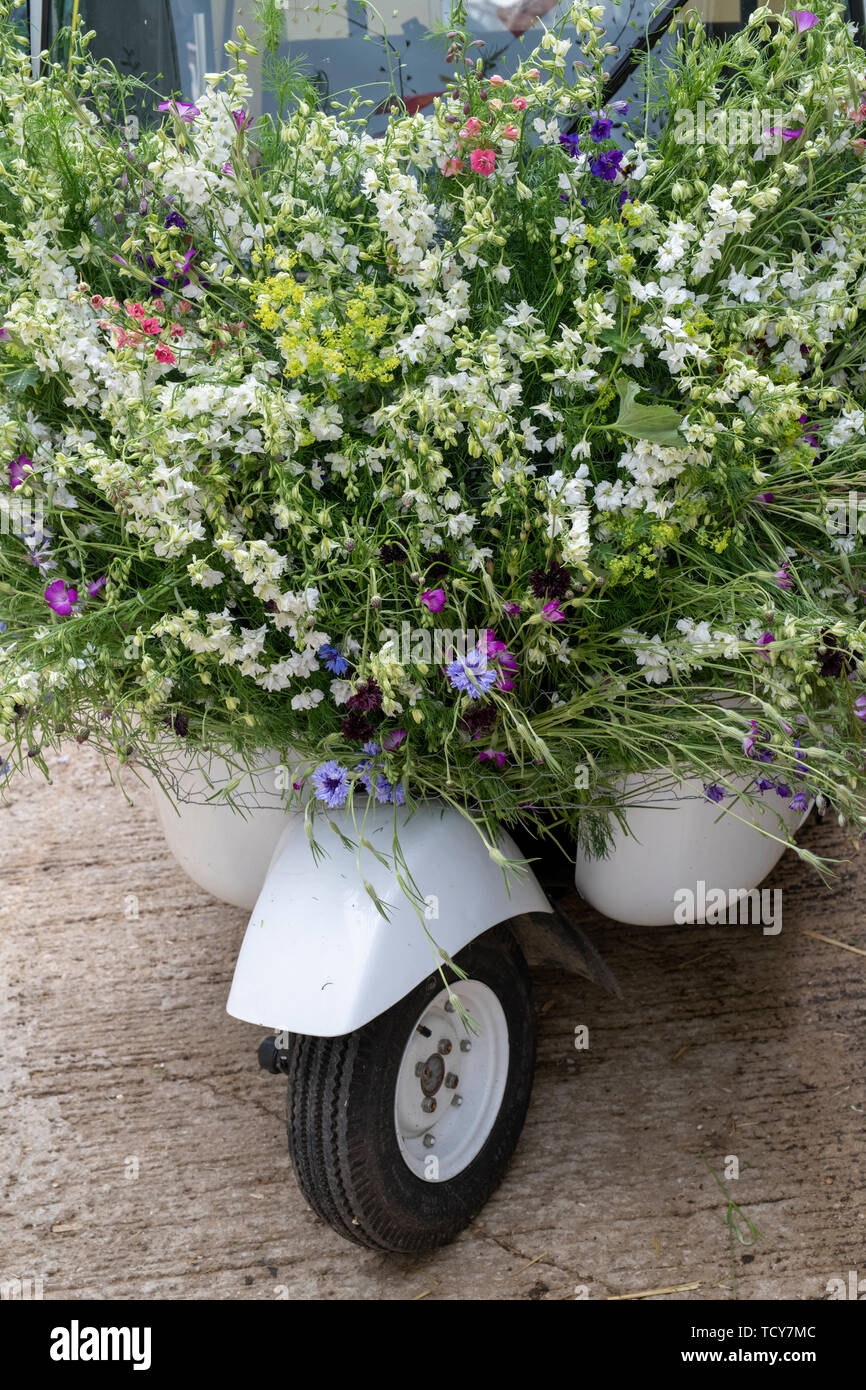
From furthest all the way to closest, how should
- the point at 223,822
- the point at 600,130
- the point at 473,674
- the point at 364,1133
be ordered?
the point at 223,822 < the point at 364,1133 < the point at 600,130 < the point at 473,674

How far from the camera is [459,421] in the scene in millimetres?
1626

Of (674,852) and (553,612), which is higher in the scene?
(553,612)

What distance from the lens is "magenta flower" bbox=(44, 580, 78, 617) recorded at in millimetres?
1740

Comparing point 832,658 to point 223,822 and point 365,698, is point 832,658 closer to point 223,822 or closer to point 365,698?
point 365,698

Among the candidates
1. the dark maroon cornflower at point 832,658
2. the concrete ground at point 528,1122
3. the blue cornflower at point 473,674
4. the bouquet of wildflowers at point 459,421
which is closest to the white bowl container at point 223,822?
the bouquet of wildflowers at point 459,421

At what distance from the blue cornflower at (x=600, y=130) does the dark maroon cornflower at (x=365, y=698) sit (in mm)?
883

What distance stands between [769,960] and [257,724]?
1.81 meters

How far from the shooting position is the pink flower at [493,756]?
1.78 metres

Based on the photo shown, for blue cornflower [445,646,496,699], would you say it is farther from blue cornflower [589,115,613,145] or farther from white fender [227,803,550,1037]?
blue cornflower [589,115,613,145]

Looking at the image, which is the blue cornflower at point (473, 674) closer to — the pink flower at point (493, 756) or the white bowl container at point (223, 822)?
the pink flower at point (493, 756)

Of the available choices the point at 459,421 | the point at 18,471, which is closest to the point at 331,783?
the point at 459,421

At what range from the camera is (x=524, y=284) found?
71.8 inches

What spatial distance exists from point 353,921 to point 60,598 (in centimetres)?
68

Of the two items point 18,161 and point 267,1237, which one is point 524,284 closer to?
point 18,161
